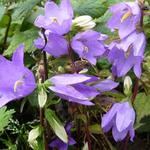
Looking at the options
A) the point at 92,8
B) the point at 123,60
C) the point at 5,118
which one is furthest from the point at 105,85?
the point at 92,8

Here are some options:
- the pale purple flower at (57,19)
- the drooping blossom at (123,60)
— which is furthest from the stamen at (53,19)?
the drooping blossom at (123,60)

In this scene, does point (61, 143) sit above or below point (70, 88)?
below

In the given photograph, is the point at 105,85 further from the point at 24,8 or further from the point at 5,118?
the point at 24,8

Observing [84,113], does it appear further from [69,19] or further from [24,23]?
[24,23]

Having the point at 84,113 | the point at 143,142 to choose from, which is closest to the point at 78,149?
the point at 84,113

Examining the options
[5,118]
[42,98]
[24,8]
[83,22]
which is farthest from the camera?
[24,8]

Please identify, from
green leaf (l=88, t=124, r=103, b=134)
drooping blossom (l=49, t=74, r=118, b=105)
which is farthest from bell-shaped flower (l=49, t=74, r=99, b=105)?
green leaf (l=88, t=124, r=103, b=134)
